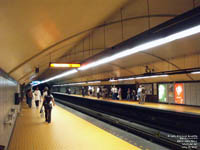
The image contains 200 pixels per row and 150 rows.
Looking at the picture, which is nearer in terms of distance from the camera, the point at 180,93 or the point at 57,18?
the point at 57,18

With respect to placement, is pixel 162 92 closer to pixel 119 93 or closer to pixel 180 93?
pixel 180 93

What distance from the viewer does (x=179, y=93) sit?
13273 millimetres

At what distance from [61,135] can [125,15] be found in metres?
4.63

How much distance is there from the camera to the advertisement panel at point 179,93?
1296 cm

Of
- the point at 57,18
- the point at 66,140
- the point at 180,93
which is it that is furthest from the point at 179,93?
the point at 57,18

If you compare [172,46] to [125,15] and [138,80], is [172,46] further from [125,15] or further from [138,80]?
[138,80]

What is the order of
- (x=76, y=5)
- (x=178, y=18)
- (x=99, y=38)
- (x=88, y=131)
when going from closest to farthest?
(x=178, y=18)
(x=76, y=5)
(x=88, y=131)
(x=99, y=38)

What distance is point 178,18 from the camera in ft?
7.20

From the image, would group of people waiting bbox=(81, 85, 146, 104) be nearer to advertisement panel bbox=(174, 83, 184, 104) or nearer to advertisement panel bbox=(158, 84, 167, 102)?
advertisement panel bbox=(158, 84, 167, 102)

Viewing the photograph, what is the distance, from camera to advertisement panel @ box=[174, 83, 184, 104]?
12961 millimetres

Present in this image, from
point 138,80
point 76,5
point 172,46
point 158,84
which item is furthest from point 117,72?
point 76,5

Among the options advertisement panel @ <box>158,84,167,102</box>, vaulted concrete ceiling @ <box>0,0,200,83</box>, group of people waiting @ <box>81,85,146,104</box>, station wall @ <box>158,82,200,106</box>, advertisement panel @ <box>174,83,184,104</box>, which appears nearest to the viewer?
vaulted concrete ceiling @ <box>0,0,200,83</box>

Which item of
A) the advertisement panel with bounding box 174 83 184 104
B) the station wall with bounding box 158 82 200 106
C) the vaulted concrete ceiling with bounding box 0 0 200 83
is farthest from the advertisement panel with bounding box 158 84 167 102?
the vaulted concrete ceiling with bounding box 0 0 200 83

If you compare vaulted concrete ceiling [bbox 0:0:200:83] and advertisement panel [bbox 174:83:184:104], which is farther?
advertisement panel [bbox 174:83:184:104]
